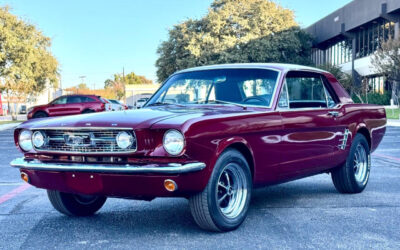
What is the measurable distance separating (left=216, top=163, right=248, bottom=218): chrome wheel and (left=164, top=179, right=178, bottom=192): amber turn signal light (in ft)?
1.89

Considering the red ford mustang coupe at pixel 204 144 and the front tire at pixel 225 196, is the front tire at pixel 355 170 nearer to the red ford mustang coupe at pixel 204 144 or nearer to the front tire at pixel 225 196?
the red ford mustang coupe at pixel 204 144

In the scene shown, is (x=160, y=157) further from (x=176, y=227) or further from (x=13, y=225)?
(x=13, y=225)

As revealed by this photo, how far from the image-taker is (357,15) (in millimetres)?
40188

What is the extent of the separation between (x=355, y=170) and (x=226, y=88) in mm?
2196

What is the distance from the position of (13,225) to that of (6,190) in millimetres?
2271

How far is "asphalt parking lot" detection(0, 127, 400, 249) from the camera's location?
4.16 m

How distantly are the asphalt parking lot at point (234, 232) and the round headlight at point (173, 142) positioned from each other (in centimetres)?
75

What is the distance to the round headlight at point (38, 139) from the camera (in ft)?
15.2

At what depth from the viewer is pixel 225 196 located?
15.0 ft

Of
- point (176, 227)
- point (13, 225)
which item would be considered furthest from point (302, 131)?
point (13, 225)

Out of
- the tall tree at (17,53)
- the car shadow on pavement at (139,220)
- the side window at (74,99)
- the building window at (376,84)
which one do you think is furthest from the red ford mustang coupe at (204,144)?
the building window at (376,84)

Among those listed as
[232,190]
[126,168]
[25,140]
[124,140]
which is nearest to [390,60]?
[232,190]

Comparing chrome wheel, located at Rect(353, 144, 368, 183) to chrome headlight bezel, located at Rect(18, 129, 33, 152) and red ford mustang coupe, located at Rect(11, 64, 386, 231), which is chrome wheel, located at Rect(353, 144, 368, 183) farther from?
chrome headlight bezel, located at Rect(18, 129, 33, 152)

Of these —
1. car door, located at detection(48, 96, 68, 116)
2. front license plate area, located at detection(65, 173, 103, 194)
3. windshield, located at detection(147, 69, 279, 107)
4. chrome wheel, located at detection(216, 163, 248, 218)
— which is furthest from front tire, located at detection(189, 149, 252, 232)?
car door, located at detection(48, 96, 68, 116)
